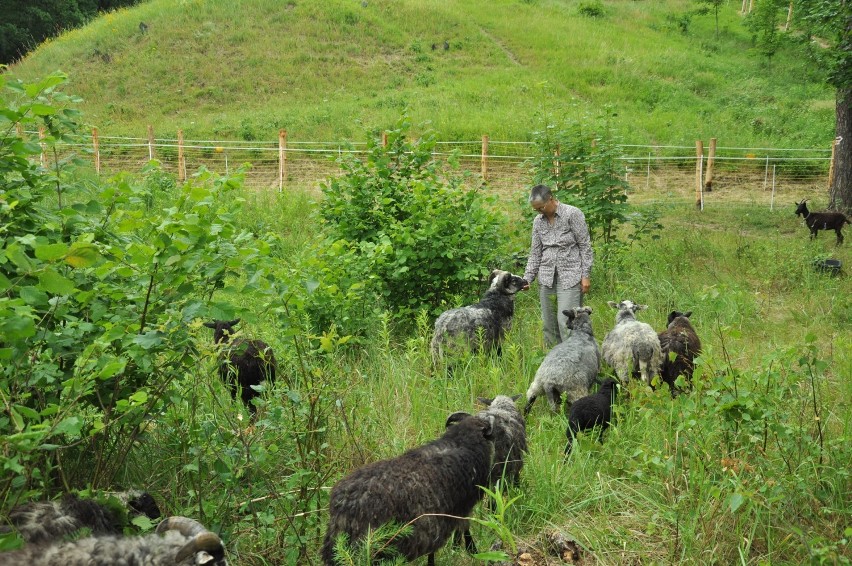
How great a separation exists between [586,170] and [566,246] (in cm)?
362

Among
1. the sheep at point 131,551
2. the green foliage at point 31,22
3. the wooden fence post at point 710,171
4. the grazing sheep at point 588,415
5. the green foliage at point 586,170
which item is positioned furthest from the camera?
the green foliage at point 31,22

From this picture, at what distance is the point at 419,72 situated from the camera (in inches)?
1296

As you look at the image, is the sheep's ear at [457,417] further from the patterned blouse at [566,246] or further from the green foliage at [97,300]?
the patterned blouse at [566,246]

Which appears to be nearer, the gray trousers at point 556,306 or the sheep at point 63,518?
the sheep at point 63,518

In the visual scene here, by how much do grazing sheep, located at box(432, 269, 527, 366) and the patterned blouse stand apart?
22.5 inches

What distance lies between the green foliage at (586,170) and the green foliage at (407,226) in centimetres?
162

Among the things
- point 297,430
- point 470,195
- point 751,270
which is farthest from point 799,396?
point 751,270

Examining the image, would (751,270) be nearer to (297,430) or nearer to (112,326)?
(297,430)

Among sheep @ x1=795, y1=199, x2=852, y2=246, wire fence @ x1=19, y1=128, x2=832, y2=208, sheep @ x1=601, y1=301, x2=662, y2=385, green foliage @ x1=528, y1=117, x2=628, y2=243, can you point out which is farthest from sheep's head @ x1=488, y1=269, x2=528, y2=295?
wire fence @ x1=19, y1=128, x2=832, y2=208

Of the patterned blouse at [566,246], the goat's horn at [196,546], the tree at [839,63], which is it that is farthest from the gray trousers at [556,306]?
the tree at [839,63]

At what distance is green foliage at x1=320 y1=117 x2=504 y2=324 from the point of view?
8.91 meters

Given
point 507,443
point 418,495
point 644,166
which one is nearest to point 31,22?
point 644,166

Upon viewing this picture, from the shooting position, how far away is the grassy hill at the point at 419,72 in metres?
26.9

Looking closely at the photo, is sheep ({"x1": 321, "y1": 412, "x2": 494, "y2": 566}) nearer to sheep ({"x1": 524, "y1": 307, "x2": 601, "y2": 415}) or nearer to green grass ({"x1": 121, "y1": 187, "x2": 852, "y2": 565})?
green grass ({"x1": 121, "y1": 187, "x2": 852, "y2": 565})
